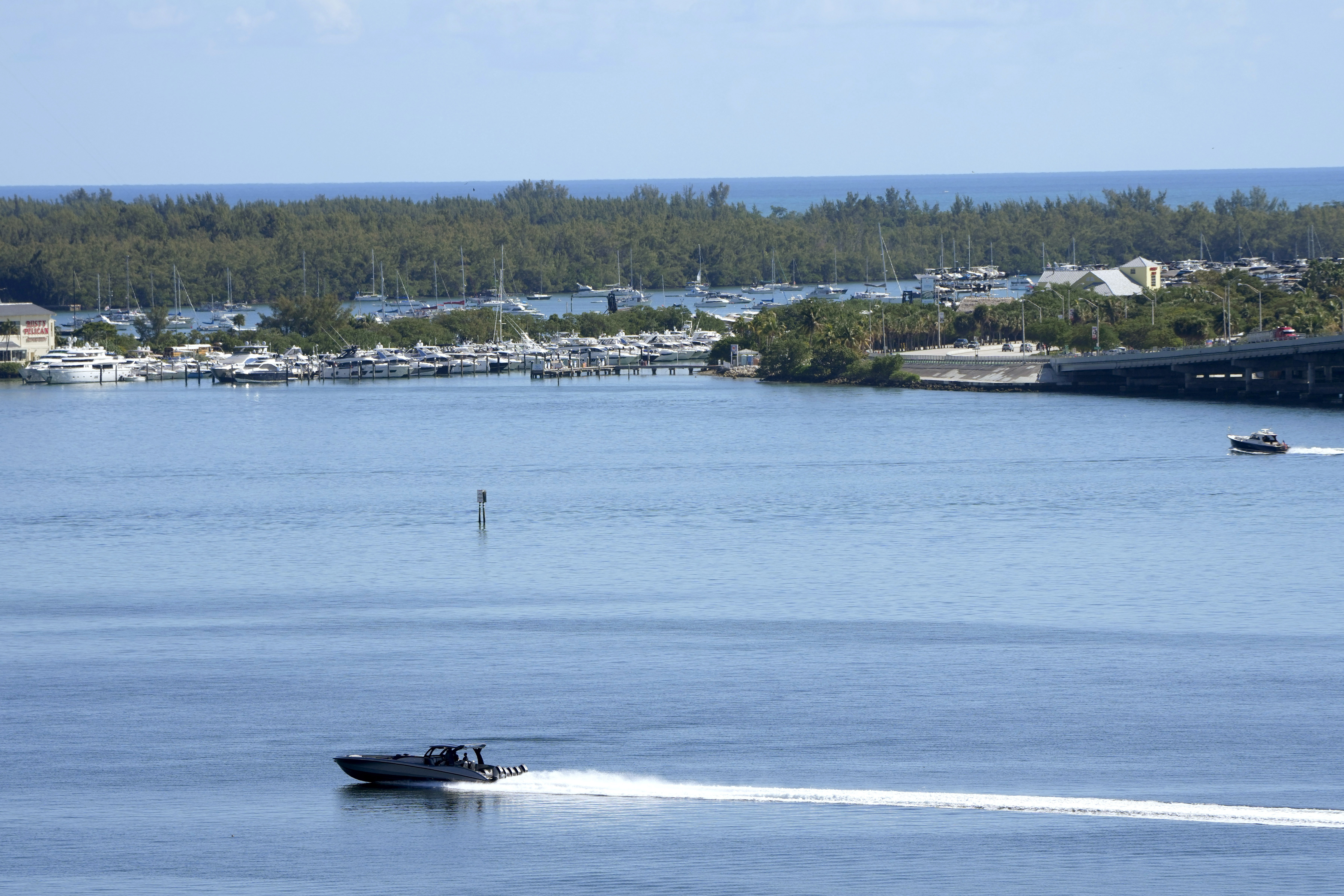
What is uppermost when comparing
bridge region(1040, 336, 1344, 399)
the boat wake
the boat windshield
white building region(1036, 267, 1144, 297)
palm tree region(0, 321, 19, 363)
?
white building region(1036, 267, 1144, 297)

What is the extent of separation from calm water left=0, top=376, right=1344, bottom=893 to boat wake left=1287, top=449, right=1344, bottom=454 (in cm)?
303

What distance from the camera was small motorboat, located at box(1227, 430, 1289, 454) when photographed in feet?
320

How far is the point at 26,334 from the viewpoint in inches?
6983

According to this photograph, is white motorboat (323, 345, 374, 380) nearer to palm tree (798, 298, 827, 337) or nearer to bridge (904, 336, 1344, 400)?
palm tree (798, 298, 827, 337)

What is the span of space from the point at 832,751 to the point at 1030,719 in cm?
586

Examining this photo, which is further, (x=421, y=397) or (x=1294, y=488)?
(x=421, y=397)

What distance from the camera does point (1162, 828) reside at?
36.6 m

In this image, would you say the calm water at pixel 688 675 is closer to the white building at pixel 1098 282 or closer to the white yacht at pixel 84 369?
the white yacht at pixel 84 369

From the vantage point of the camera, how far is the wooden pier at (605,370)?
171 metres

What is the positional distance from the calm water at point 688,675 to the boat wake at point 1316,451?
9.93 feet

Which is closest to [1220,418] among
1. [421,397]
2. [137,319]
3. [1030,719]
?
[421,397]

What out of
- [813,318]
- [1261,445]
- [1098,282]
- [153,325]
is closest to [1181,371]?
[1261,445]

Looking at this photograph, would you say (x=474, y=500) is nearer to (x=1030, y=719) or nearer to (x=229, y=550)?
(x=229, y=550)

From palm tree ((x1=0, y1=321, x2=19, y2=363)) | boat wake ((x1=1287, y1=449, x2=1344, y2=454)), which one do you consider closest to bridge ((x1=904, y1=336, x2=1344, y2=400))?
boat wake ((x1=1287, y1=449, x2=1344, y2=454))
